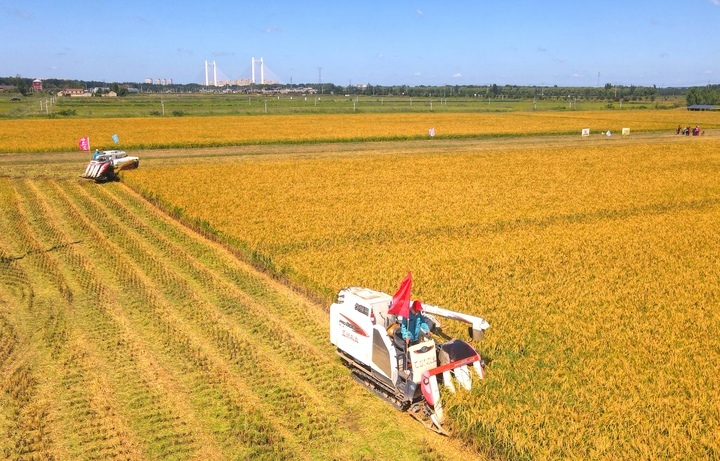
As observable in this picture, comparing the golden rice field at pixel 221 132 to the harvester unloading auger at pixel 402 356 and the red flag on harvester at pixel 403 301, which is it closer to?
the harvester unloading auger at pixel 402 356

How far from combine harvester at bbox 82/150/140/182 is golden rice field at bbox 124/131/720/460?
1.45m

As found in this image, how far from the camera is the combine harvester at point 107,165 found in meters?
34.8

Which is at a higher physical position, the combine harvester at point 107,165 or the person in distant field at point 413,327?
the combine harvester at point 107,165

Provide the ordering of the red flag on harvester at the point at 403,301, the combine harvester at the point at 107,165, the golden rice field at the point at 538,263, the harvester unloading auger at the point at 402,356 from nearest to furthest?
the golden rice field at the point at 538,263 < the red flag on harvester at the point at 403,301 < the harvester unloading auger at the point at 402,356 < the combine harvester at the point at 107,165

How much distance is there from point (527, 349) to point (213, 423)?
21.5 ft

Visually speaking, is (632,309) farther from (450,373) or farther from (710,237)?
(710,237)

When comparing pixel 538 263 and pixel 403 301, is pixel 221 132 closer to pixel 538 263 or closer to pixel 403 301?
pixel 538 263

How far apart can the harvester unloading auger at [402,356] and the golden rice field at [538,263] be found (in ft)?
1.71

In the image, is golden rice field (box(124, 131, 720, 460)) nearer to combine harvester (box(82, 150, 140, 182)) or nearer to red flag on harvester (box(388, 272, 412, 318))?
combine harvester (box(82, 150, 140, 182))

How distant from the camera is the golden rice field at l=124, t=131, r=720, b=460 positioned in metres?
9.95

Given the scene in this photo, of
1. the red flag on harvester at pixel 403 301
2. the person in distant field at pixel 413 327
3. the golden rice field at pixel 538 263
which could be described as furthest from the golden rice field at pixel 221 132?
the red flag on harvester at pixel 403 301

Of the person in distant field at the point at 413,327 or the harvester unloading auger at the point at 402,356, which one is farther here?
the person in distant field at the point at 413,327

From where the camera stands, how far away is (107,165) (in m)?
34.9

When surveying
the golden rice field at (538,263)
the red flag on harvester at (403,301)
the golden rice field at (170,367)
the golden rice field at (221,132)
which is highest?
the golden rice field at (221,132)
